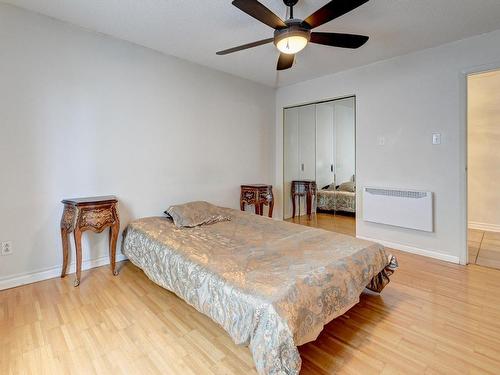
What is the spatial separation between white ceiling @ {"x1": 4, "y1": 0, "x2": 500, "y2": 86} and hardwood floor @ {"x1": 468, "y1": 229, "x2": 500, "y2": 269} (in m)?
2.39

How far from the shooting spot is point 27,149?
2363 millimetres

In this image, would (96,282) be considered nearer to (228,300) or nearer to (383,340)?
(228,300)

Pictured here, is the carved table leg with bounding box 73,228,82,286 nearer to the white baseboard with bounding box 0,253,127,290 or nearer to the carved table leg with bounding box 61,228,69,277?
the carved table leg with bounding box 61,228,69,277

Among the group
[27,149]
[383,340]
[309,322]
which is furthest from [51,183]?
[383,340]

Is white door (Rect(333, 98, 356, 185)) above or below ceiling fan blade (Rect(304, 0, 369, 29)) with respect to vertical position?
below

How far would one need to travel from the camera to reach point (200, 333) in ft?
5.61

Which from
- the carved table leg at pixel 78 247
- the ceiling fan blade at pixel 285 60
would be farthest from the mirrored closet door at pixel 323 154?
the carved table leg at pixel 78 247

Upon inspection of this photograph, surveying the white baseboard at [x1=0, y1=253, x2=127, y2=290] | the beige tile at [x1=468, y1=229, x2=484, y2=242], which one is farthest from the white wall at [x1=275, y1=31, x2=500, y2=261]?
the white baseboard at [x1=0, y1=253, x2=127, y2=290]

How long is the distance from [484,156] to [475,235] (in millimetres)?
1272

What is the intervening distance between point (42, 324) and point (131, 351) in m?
0.78

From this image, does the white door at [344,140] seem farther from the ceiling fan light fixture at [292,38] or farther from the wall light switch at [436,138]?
the ceiling fan light fixture at [292,38]

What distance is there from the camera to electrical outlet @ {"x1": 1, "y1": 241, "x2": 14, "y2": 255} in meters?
2.29

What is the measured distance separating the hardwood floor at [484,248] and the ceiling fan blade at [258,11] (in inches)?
125

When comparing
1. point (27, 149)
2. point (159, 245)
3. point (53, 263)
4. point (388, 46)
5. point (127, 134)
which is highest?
point (388, 46)
